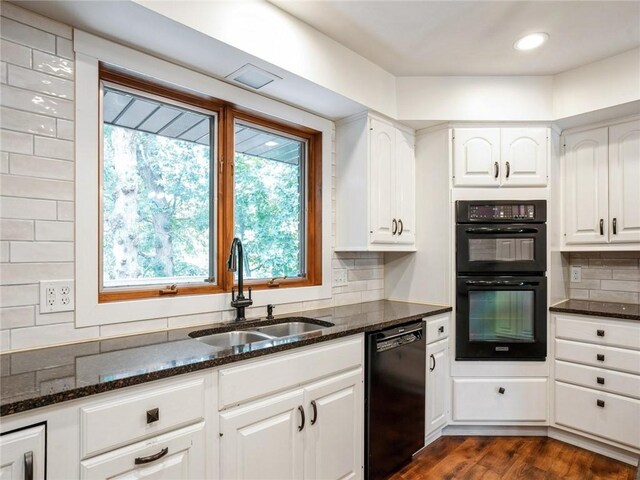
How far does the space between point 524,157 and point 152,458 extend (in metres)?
2.82

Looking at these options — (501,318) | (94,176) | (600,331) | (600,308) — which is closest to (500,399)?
(501,318)

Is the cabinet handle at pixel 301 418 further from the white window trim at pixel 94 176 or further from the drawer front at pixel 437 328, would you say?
the drawer front at pixel 437 328

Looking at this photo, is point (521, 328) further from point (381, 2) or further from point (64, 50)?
point (64, 50)

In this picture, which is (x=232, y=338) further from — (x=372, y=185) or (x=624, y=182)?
(x=624, y=182)

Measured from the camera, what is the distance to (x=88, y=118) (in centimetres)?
161

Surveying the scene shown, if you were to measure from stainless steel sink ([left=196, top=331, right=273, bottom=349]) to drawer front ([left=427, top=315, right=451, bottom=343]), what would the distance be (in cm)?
112

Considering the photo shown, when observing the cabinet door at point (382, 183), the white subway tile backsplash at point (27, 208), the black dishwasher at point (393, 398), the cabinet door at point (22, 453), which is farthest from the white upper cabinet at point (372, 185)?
the cabinet door at point (22, 453)

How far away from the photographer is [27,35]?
147 cm

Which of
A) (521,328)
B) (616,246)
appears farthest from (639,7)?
(521,328)

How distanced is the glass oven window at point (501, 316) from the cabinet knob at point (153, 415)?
7.08 ft

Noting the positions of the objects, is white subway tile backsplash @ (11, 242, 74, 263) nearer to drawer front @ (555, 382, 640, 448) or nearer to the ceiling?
the ceiling

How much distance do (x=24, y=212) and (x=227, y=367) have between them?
3.28 feet

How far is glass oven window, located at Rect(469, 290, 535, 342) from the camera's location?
264 centimetres

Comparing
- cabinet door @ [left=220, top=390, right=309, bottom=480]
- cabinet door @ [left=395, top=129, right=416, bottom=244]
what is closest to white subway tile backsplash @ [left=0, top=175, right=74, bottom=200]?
cabinet door @ [left=220, top=390, right=309, bottom=480]
